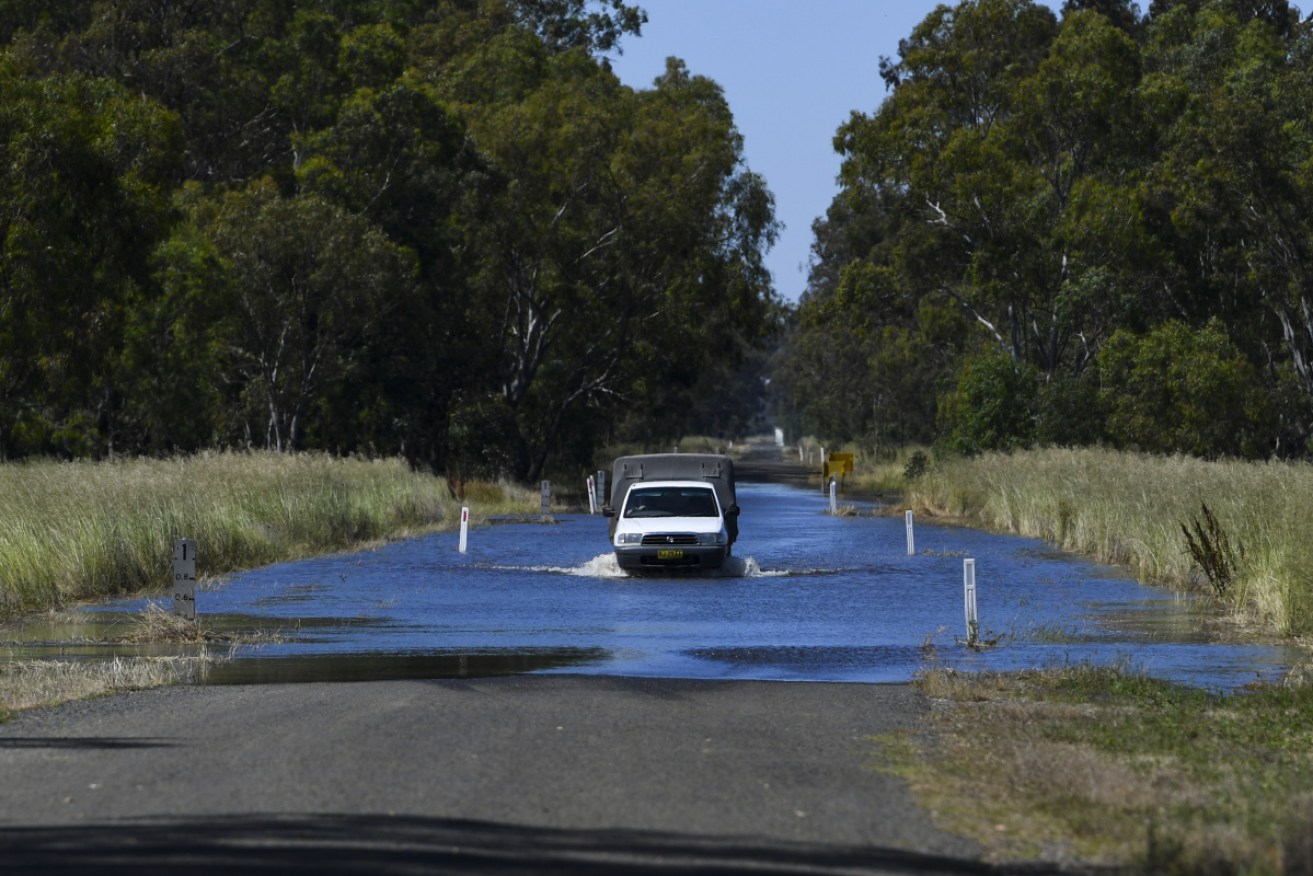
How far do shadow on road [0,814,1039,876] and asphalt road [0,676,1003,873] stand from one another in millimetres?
17

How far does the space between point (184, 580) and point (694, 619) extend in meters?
6.60

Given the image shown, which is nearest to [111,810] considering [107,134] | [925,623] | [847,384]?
[925,623]

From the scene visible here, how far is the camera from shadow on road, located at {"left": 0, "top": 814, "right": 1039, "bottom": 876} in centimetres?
898

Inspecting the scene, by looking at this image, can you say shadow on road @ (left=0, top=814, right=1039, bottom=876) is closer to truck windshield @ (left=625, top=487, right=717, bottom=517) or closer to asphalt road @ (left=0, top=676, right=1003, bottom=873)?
asphalt road @ (left=0, top=676, right=1003, bottom=873)

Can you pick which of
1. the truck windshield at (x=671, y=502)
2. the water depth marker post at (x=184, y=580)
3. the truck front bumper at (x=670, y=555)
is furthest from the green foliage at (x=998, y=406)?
the water depth marker post at (x=184, y=580)

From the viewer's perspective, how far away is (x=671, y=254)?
243 feet

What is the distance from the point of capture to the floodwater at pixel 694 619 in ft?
64.7

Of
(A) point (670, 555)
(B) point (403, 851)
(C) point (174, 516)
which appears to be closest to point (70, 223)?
(C) point (174, 516)

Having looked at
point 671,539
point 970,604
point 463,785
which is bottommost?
point 463,785

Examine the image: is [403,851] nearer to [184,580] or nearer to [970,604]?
[970,604]

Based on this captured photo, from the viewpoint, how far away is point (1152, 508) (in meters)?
36.0

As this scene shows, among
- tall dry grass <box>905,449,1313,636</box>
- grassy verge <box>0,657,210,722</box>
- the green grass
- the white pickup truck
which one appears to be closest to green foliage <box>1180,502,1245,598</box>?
tall dry grass <box>905,449,1313,636</box>

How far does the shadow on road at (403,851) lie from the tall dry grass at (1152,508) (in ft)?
45.7

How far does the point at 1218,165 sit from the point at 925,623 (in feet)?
125
